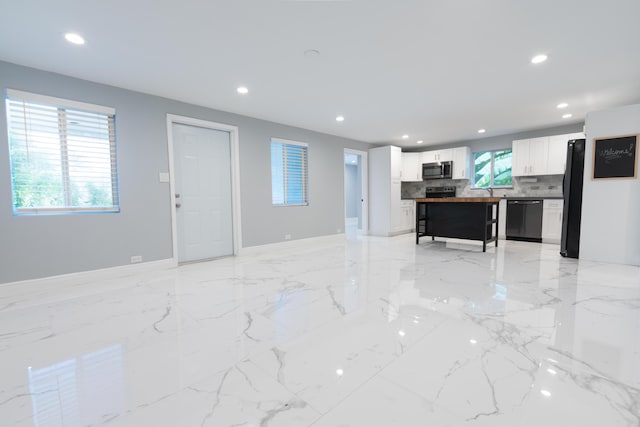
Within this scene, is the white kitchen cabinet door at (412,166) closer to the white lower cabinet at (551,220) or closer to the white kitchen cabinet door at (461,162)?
the white kitchen cabinet door at (461,162)

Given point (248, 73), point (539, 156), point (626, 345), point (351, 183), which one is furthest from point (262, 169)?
point (351, 183)

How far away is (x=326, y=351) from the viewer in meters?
1.72

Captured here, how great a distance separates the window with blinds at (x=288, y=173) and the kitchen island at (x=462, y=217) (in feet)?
7.68

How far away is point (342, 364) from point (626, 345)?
1.83 metres

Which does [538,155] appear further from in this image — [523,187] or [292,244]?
[292,244]

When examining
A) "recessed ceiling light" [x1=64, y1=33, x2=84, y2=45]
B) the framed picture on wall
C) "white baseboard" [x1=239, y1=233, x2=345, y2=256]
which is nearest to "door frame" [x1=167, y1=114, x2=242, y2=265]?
"white baseboard" [x1=239, y1=233, x2=345, y2=256]

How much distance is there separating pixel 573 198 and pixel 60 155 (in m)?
6.90

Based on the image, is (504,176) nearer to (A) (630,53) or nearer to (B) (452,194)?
(B) (452,194)

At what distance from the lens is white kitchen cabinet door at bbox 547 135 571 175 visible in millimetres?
5309

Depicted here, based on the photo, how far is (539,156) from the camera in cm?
557

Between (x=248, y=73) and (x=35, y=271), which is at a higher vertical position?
(x=248, y=73)

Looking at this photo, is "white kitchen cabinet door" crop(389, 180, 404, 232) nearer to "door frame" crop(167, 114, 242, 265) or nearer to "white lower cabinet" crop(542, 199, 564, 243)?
"white lower cabinet" crop(542, 199, 564, 243)

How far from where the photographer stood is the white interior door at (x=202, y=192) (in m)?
4.12

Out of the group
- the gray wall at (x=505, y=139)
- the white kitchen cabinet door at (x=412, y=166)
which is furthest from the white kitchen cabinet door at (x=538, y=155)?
the white kitchen cabinet door at (x=412, y=166)
